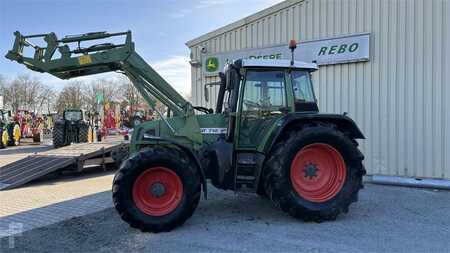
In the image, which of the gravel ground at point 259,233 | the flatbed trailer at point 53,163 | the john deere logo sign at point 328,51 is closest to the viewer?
the gravel ground at point 259,233

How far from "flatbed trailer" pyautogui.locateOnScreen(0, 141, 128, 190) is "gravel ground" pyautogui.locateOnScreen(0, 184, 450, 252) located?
3246 mm

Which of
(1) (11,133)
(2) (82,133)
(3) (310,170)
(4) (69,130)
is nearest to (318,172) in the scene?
(3) (310,170)

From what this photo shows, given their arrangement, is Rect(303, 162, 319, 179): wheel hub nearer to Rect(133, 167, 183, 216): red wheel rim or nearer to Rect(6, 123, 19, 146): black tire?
Rect(133, 167, 183, 216): red wheel rim

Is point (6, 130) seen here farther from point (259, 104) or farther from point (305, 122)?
point (305, 122)

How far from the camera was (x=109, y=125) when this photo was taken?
24.0m

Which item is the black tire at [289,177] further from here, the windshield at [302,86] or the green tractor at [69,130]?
the green tractor at [69,130]

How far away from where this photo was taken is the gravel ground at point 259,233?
4.56 metres

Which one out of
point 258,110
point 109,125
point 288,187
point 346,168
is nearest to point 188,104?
point 258,110

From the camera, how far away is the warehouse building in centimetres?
793

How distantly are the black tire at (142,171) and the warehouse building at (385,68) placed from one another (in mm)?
5104

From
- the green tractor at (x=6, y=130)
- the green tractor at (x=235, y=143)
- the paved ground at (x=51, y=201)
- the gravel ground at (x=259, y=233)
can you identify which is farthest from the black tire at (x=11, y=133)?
the gravel ground at (x=259, y=233)

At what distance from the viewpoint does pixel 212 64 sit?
11.3 meters

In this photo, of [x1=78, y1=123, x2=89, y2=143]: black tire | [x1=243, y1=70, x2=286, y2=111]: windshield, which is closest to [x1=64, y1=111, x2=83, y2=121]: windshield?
[x1=78, y1=123, x2=89, y2=143]: black tire

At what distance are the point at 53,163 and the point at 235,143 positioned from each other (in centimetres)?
575
